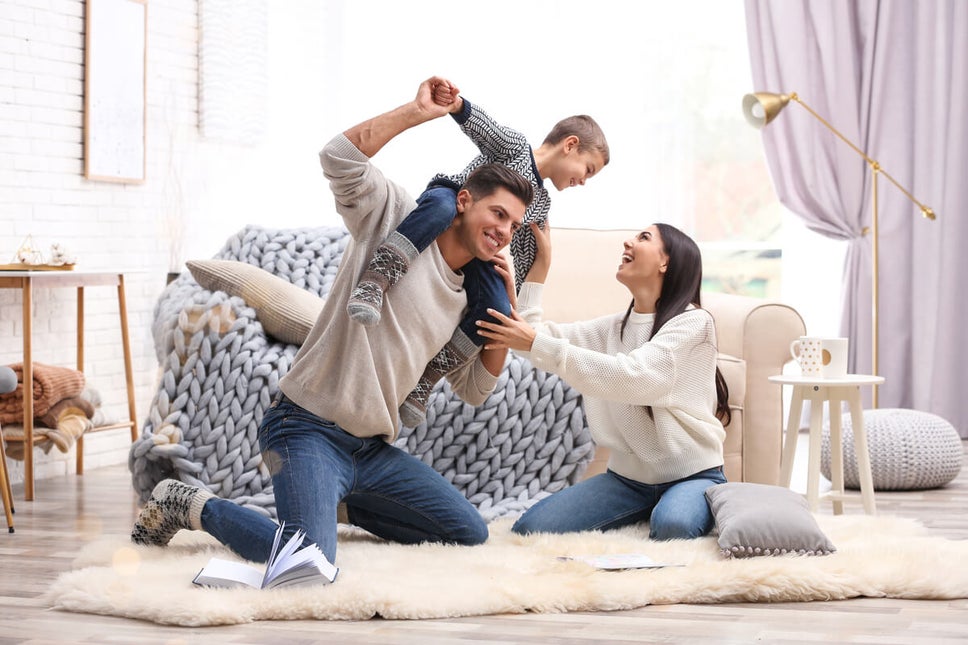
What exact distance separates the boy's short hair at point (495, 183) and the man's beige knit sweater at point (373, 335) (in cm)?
14

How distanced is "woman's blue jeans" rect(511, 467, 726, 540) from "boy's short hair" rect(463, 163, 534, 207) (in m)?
0.79

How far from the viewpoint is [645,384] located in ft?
8.81

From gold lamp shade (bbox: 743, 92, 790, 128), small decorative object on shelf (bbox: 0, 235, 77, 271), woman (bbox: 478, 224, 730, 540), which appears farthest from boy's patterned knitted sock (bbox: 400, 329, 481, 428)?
gold lamp shade (bbox: 743, 92, 790, 128)

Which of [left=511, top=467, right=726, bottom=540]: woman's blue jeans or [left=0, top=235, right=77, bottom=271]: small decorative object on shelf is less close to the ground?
[left=0, top=235, right=77, bottom=271]: small decorative object on shelf

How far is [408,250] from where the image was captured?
2.38 metres

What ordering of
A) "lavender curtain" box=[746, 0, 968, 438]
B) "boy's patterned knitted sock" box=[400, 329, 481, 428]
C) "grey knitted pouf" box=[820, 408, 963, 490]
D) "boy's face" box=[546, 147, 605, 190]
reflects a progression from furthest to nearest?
"lavender curtain" box=[746, 0, 968, 438] < "grey knitted pouf" box=[820, 408, 963, 490] < "boy's face" box=[546, 147, 605, 190] < "boy's patterned knitted sock" box=[400, 329, 481, 428]

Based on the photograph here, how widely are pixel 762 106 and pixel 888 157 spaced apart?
1.02 metres

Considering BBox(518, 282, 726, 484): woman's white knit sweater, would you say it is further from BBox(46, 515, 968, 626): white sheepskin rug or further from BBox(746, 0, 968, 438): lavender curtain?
BBox(746, 0, 968, 438): lavender curtain

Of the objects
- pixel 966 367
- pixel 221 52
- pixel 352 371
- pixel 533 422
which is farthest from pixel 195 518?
pixel 966 367

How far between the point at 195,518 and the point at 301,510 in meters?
0.27

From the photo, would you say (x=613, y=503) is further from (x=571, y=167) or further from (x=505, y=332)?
(x=571, y=167)

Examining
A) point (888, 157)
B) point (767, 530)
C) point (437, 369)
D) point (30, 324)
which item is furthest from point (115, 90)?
point (888, 157)

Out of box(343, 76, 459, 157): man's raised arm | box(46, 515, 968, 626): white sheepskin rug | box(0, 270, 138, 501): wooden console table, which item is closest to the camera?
box(46, 515, 968, 626): white sheepskin rug

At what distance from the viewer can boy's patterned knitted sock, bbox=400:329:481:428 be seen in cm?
260
